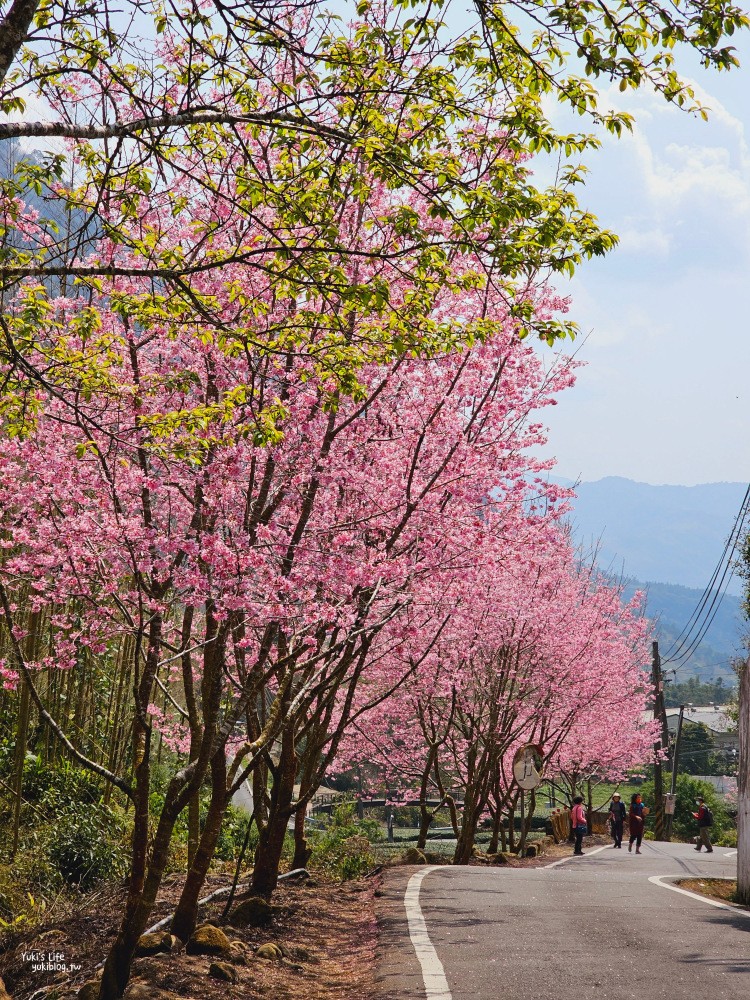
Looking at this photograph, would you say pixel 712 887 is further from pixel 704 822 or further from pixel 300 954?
pixel 704 822

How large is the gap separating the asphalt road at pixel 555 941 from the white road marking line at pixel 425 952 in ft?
0.04

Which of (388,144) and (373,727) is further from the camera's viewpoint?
(373,727)

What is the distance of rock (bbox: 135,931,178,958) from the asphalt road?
6.03ft

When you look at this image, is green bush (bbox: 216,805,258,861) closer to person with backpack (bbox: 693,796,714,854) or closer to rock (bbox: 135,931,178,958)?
rock (bbox: 135,931,178,958)

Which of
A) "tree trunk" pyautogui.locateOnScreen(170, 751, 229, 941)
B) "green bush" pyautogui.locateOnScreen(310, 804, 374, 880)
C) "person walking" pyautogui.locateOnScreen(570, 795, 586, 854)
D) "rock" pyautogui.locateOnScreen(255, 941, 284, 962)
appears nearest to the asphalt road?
"rock" pyautogui.locateOnScreen(255, 941, 284, 962)

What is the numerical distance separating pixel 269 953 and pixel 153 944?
129 centimetres

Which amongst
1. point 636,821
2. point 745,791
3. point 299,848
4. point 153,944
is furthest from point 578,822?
point 153,944

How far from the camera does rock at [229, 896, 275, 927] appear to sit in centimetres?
1058

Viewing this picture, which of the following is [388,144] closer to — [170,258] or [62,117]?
[170,258]

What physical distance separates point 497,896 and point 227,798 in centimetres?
516

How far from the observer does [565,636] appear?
2628 cm

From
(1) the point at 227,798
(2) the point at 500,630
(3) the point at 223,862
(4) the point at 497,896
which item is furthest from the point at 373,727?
(1) the point at 227,798

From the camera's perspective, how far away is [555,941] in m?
9.27

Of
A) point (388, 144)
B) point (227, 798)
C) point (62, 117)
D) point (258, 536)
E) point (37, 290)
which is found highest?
point (62, 117)
